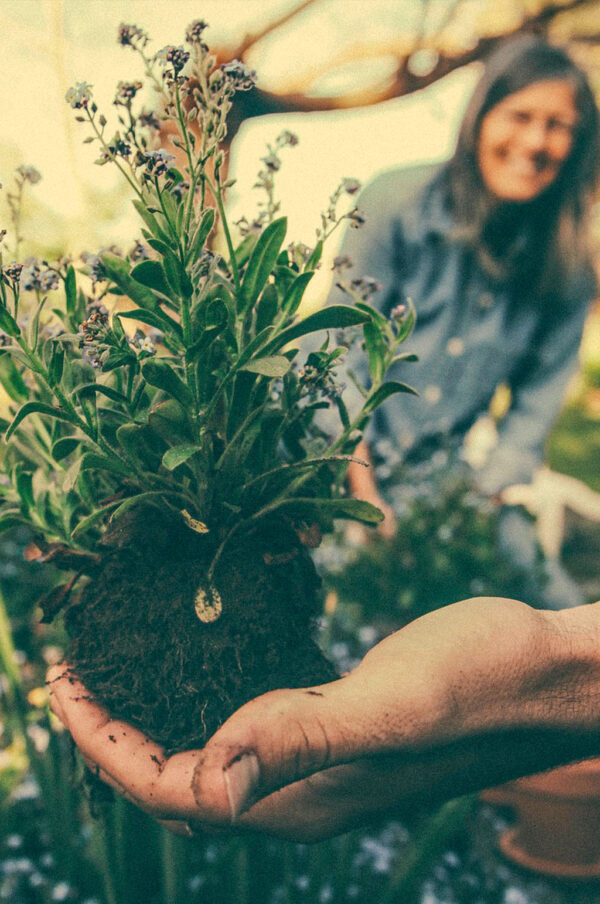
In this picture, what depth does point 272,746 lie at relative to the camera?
687 mm

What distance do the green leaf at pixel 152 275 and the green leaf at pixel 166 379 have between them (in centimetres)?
8

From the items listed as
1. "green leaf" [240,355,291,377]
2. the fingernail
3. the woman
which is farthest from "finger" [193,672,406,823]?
the woman

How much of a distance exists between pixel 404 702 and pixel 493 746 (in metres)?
0.24

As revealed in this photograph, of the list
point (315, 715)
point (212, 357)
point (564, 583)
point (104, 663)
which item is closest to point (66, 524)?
point (104, 663)

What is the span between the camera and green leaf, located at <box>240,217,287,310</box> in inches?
33.0

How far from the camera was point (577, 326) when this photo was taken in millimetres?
3039

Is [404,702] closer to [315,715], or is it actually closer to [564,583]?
[315,715]

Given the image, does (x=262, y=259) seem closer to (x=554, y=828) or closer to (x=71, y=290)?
(x=71, y=290)

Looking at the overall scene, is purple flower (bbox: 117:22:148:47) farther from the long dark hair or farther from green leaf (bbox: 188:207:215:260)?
the long dark hair

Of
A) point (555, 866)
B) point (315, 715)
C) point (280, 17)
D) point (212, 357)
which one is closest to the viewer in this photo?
point (315, 715)

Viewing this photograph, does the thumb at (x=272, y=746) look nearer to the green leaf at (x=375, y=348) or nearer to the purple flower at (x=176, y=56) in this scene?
the green leaf at (x=375, y=348)

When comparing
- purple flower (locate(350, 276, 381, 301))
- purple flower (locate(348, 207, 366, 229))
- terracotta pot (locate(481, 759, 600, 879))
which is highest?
purple flower (locate(348, 207, 366, 229))

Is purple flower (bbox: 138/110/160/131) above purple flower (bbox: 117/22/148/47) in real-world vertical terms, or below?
below

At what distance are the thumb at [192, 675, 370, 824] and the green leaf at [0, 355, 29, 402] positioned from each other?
52 cm
